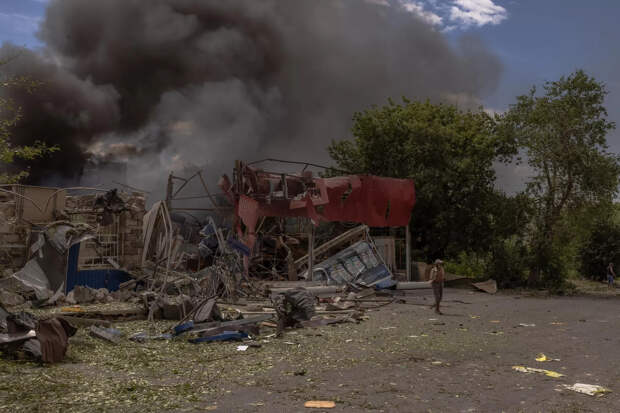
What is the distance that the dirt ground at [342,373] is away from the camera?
5.43 m

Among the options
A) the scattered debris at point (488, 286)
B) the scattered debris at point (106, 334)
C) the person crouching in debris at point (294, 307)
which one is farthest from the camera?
the scattered debris at point (488, 286)

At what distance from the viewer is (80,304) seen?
1302 cm

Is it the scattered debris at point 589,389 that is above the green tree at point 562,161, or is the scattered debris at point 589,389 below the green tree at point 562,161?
below

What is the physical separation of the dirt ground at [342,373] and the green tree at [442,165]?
13.3m

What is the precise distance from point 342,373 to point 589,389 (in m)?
3.04

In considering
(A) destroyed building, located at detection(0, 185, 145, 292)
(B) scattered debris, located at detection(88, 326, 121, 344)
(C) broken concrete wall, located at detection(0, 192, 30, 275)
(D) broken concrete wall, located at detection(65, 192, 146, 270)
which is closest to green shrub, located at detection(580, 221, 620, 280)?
(D) broken concrete wall, located at detection(65, 192, 146, 270)

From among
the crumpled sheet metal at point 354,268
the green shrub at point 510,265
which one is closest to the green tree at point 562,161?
the green shrub at point 510,265

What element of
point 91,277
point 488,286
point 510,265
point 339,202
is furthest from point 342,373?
point 510,265

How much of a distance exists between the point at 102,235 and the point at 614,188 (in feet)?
65.8

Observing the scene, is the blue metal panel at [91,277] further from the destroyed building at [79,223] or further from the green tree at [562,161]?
the green tree at [562,161]

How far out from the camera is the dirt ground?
17.8 ft

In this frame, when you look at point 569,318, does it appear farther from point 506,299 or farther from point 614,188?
point 614,188

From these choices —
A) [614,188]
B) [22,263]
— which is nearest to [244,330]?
[22,263]

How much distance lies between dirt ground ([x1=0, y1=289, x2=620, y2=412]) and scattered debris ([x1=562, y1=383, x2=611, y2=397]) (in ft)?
0.35
